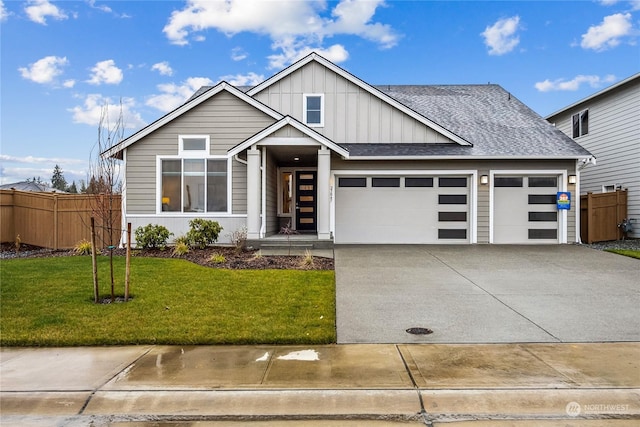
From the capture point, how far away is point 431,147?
14.4 m

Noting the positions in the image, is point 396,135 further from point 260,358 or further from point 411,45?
point 260,358

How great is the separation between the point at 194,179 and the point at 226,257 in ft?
12.4

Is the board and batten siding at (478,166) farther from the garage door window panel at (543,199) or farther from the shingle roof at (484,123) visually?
the garage door window panel at (543,199)

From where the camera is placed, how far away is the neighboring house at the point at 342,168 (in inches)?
527

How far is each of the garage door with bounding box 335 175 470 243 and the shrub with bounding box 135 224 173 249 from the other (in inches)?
223

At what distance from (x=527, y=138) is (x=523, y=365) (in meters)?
12.6

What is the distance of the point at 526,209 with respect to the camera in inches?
563

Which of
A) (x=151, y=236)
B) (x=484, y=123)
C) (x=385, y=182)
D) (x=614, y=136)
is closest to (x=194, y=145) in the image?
(x=151, y=236)

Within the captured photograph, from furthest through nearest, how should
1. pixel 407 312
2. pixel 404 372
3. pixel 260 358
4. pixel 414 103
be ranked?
1. pixel 414 103
2. pixel 407 312
3. pixel 260 358
4. pixel 404 372

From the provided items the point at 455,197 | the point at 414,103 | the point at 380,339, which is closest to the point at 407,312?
the point at 380,339

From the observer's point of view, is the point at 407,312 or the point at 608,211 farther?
the point at 608,211

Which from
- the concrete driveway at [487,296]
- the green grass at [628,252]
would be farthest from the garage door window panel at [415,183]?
the green grass at [628,252]

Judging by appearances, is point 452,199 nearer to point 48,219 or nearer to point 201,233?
point 201,233

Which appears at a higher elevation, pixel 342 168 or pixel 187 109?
pixel 187 109
